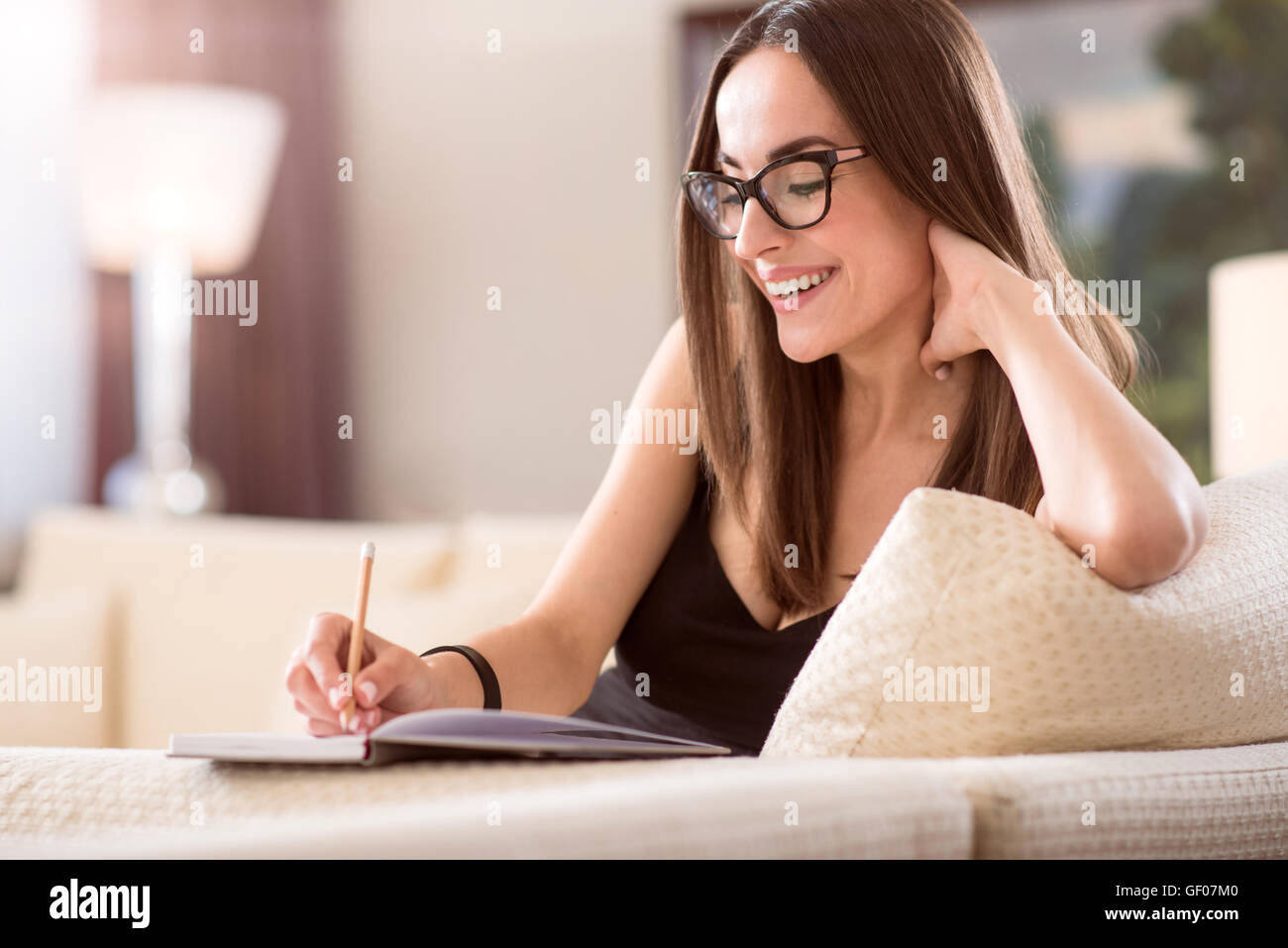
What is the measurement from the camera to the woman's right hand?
985 mm

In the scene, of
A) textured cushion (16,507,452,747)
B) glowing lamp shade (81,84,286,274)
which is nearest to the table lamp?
glowing lamp shade (81,84,286,274)

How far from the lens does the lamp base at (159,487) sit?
314cm

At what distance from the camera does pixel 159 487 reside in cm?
315

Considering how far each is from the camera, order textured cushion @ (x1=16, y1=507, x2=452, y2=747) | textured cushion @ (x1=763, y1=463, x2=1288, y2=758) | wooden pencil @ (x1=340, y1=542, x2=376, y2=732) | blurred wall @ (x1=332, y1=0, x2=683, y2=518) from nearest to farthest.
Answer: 1. textured cushion @ (x1=763, y1=463, x2=1288, y2=758)
2. wooden pencil @ (x1=340, y1=542, x2=376, y2=732)
3. textured cushion @ (x1=16, y1=507, x2=452, y2=747)
4. blurred wall @ (x1=332, y1=0, x2=683, y2=518)

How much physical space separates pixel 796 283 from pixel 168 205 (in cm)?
216

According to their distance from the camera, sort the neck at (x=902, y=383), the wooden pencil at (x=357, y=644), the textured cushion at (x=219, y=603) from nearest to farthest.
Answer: the wooden pencil at (x=357, y=644) < the neck at (x=902, y=383) < the textured cushion at (x=219, y=603)

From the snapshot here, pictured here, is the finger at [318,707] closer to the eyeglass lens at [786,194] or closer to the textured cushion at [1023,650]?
the textured cushion at [1023,650]

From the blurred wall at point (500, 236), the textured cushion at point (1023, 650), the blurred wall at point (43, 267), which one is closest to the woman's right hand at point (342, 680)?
the textured cushion at point (1023, 650)

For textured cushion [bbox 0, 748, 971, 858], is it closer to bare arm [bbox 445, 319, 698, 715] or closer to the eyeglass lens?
bare arm [bbox 445, 319, 698, 715]

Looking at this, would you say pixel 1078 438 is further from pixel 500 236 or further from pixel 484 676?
pixel 500 236

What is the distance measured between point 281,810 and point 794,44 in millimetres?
940

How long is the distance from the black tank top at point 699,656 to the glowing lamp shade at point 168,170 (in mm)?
2025

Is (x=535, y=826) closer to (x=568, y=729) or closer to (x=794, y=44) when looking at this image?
(x=568, y=729)

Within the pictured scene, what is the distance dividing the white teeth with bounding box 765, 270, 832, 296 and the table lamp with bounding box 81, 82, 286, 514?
2081 mm
